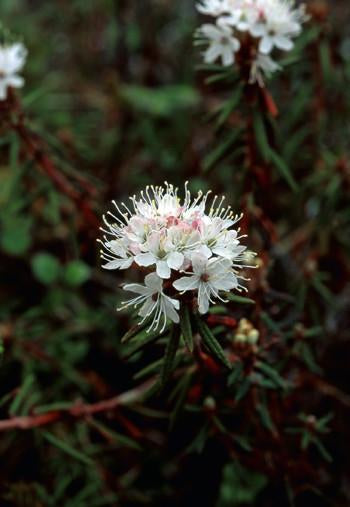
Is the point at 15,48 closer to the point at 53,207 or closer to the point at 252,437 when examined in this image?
the point at 53,207

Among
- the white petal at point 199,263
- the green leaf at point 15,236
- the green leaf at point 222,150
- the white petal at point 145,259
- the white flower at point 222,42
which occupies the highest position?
the green leaf at point 15,236

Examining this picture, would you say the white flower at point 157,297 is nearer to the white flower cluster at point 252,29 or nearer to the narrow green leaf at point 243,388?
the narrow green leaf at point 243,388

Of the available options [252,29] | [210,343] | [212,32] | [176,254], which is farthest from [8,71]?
[210,343]

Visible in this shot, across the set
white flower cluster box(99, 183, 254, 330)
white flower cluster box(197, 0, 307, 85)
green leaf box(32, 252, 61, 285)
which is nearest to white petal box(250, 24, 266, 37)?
white flower cluster box(197, 0, 307, 85)

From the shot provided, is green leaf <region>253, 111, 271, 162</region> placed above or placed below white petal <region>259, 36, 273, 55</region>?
below

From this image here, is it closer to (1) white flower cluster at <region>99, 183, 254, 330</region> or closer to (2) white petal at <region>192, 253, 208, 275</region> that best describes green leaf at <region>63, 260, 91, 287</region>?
(1) white flower cluster at <region>99, 183, 254, 330</region>

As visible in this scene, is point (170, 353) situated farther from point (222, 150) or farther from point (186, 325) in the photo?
point (222, 150)

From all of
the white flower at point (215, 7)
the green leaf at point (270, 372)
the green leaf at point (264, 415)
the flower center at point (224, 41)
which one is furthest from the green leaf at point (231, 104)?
the green leaf at point (264, 415)
